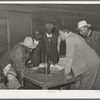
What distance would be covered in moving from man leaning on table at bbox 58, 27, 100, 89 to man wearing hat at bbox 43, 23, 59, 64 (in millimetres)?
133

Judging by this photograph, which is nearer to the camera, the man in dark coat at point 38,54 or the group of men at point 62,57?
the group of men at point 62,57

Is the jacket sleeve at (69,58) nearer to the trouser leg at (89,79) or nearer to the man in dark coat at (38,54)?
the trouser leg at (89,79)

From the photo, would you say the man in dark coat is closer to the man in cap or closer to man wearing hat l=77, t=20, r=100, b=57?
the man in cap

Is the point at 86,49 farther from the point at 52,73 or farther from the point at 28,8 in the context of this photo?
the point at 28,8

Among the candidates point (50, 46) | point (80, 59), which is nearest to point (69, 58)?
point (80, 59)

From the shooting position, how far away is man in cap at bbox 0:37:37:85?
2.34 m

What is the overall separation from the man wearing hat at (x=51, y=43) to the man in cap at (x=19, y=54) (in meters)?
0.16

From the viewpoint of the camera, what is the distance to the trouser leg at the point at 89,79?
2260 millimetres

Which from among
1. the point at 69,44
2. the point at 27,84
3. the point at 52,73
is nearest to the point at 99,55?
the point at 69,44

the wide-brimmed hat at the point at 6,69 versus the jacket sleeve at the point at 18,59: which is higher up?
the jacket sleeve at the point at 18,59

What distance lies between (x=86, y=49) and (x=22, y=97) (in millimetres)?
811

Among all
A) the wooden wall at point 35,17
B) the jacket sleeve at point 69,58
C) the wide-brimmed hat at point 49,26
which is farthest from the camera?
the wide-brimmed hat at point 49,26

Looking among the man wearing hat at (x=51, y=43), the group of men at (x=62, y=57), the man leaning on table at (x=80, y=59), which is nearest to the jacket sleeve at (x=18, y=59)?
the group of men at (x=62, y=57)

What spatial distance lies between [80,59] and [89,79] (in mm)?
244
